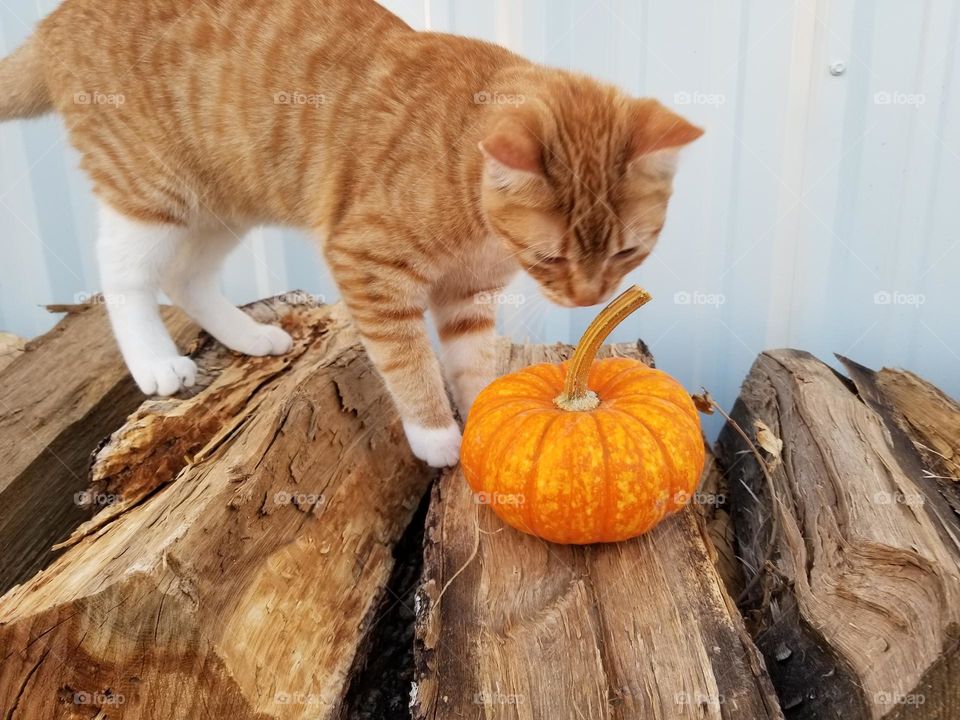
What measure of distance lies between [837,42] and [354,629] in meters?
2.19

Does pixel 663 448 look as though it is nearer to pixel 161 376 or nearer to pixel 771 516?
pixel 771 516

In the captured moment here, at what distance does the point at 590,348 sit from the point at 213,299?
1.20 m

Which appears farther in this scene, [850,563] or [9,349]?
[9,349]

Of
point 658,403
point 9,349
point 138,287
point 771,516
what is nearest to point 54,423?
point 138,287

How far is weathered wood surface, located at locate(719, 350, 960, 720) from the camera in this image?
3.93 feet

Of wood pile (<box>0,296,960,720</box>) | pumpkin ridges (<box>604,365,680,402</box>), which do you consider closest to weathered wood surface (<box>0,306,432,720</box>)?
Result: wood pile (<box>0,296,960,720</box>)

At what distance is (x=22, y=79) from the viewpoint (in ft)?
6.56

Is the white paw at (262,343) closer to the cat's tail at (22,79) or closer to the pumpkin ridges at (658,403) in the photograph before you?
the cat's tail at (22,79)

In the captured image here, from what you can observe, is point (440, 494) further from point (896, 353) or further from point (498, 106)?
point (896, 353)

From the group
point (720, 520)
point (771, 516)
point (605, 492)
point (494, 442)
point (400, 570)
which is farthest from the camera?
point (720, 520)

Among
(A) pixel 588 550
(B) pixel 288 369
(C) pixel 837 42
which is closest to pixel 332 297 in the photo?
(B) pixel 288 369

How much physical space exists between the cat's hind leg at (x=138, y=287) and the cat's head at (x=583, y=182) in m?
0.99

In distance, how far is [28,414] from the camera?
187 cm

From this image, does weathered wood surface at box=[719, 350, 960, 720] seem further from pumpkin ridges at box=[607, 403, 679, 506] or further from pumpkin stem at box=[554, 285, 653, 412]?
pumpkin stem at box=[554, 285, 653, 412]
